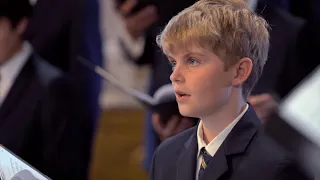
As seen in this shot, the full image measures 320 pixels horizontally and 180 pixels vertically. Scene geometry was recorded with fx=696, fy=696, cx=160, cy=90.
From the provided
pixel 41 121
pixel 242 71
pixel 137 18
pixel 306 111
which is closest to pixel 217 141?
pixel 242 71

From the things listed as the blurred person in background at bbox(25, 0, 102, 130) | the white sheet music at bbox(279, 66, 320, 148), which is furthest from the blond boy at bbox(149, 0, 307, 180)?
the blurred person in background at bbox(25, 0, 102, 130)

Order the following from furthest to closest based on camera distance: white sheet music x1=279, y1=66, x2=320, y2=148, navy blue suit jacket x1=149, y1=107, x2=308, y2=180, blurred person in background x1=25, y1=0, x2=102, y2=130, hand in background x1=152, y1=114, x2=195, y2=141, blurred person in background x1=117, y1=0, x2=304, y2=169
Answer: blurred person in background x1=25, y1=0, x2=102, y2=130, blurred person in background x1=117, y1=0, x2=304, y2=169, hand in background x1=152, y1=114, x2=195, y2=141, navy blue suit jacket x1=149, y1=107, x2=308, y2=180, white sheet music x1=279, y1=66, x2=320, y2=148

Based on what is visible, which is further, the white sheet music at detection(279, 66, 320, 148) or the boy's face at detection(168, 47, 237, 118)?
the boy's face at detection(168, 47, 237, 118)

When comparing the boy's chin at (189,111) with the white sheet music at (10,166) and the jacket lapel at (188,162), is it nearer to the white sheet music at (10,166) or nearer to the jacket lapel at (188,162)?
the jacket lapel at (188,162)

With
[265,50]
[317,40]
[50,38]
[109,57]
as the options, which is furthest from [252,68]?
[109,57]

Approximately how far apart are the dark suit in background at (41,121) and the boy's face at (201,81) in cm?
95

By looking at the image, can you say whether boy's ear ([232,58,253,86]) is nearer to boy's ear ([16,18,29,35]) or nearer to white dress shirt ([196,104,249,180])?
white dress shirt ([196,104,249,180])

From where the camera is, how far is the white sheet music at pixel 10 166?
1.16m

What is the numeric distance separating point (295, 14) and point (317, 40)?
4.0 inches

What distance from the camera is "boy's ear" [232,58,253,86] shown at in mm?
1138

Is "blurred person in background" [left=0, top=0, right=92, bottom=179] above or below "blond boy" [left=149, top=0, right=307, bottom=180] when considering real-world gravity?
below

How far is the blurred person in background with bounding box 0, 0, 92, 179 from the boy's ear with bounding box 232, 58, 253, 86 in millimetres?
978

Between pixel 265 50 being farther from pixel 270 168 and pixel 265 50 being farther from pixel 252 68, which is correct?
pixel 270 168

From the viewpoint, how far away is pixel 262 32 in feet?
3.75
